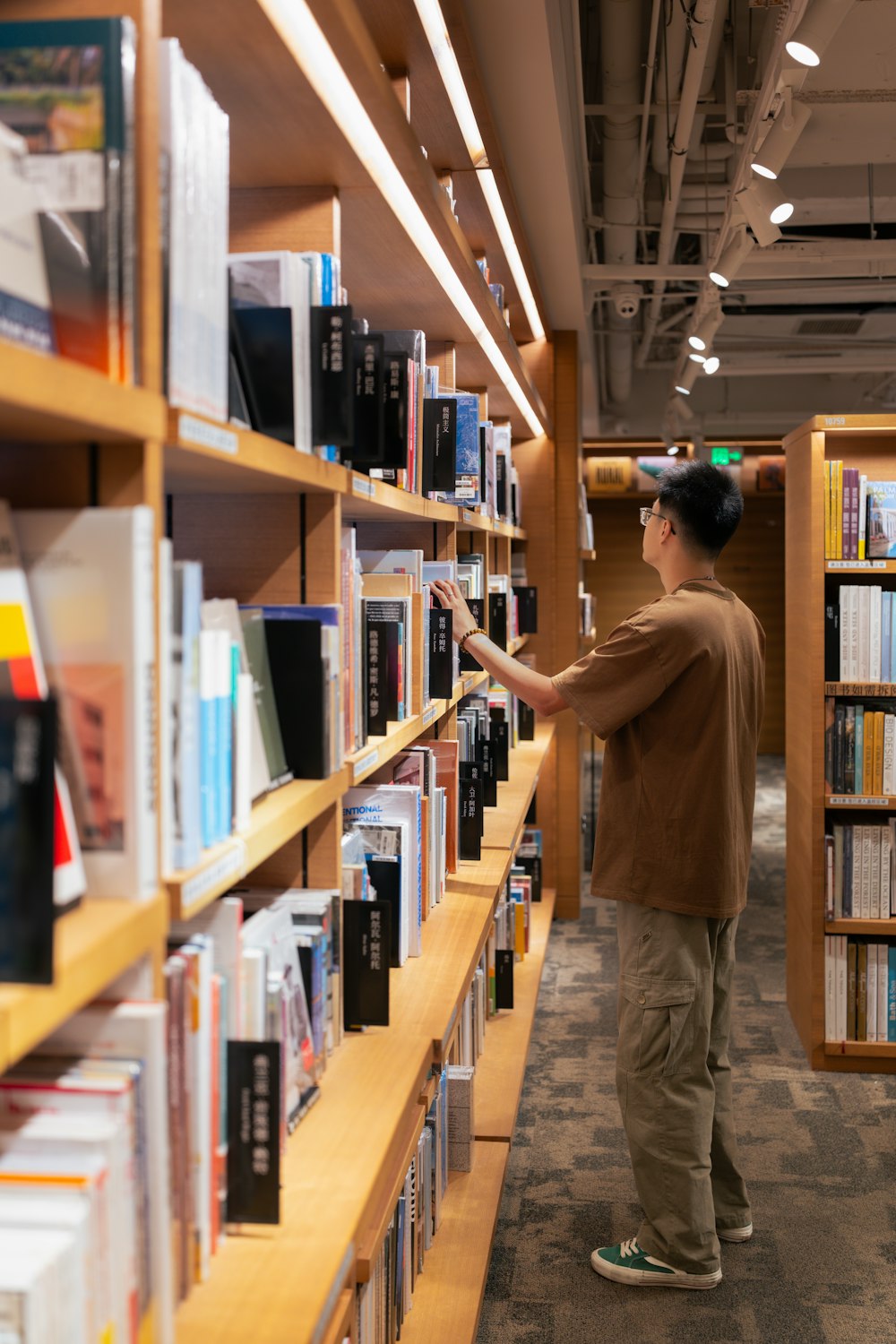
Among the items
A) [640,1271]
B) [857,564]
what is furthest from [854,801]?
[640,1271]

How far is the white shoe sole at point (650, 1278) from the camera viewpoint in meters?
2.95

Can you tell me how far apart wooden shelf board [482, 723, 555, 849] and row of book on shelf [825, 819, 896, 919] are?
1.11m

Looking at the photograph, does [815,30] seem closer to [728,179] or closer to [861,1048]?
[728,179]

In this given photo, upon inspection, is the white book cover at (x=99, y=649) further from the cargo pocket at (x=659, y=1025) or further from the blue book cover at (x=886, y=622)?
the blue book cover at (x=886, y=622)

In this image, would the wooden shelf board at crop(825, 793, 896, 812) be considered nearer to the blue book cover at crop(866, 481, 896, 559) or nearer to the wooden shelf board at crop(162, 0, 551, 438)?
the blue book cover at crop(866, 481, 896, 559)

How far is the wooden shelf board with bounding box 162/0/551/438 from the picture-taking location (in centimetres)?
139

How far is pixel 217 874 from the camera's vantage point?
1144 mm

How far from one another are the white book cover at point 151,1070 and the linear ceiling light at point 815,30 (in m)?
2.64

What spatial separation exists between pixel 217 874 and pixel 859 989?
12.4 ft

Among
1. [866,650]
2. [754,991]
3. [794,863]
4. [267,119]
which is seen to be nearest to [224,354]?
[267,119]

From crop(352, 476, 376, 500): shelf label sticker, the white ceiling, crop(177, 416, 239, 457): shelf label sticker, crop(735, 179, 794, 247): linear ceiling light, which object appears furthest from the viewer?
crop(735, 179, 794, 247): linear ceiling light

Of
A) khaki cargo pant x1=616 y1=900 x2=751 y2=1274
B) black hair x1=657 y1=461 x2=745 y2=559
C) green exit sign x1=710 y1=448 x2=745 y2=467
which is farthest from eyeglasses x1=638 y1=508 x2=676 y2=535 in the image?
green exit sign x1=710 y1=448 x2=745 y2=467

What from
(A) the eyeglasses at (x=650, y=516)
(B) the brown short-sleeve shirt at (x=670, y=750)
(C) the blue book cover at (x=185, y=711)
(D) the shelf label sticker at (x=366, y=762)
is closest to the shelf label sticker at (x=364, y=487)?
(D) the shelf label sticker at (x=366, y=762)

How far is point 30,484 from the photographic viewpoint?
3.35 feet
